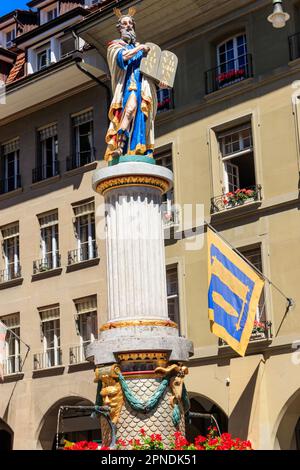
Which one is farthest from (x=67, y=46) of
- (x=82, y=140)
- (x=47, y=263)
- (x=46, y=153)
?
(x=47, y=263)

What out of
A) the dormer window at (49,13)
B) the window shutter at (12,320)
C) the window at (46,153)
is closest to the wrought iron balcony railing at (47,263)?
the window shutter at (12,320)

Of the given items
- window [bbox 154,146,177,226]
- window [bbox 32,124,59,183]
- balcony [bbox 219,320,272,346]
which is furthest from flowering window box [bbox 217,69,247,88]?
window [bbox 32,124,59,183]

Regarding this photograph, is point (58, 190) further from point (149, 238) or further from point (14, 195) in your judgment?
point (149, 238)

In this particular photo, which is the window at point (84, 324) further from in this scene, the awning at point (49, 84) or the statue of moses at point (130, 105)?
the statue of moses at point (130, 105)

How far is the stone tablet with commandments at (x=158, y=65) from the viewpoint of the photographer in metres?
13.6

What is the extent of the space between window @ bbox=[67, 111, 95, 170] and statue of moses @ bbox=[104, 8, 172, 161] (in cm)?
1867

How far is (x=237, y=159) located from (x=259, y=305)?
4.69 meters

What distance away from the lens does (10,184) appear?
Answer: 35.4 meters

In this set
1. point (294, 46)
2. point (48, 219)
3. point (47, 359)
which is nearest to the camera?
point (294, 46)

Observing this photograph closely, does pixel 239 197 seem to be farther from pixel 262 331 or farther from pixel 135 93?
pixel 135 93

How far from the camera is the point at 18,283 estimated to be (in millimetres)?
33469

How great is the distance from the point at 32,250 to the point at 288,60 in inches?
478

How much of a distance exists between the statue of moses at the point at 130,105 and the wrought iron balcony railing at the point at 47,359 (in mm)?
18895

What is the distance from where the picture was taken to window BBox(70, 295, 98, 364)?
100 feet
